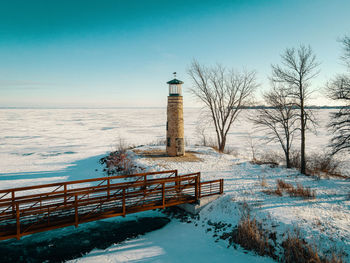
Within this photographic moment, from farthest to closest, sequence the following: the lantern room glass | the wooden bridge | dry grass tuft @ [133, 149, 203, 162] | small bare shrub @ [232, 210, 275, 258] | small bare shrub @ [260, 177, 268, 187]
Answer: dry grass tuft @ [133, 149, 203, 162] < the lantern room glass < small bare shrub @ [260, 177, 268, 187] < small bare shrub @ [232, 210, 275, 258] < the wooden bridge

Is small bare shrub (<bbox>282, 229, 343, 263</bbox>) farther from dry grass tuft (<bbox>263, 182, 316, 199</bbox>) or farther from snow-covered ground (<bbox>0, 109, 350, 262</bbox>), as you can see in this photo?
dry grass tuft (<bbox>263, 182, 316, 199</bbox>)

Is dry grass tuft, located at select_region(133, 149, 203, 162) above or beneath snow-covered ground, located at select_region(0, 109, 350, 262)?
above

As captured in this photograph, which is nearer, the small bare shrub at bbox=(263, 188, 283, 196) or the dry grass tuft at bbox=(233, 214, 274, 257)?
the dry grass tuft at bbox=(233, 214, 274, 257)

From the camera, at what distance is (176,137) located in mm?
21562

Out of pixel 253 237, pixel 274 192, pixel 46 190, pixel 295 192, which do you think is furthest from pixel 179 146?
pixel 253 237

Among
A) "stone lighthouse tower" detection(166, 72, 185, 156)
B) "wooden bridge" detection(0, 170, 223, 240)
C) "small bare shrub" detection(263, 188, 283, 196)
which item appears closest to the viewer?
"wooden bridge" detection(0, 170, 223, 240)

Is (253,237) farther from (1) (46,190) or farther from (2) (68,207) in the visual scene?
(1) (46,190)

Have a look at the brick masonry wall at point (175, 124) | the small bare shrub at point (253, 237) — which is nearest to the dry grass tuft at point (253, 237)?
the small bare shrub at point (253, 237)

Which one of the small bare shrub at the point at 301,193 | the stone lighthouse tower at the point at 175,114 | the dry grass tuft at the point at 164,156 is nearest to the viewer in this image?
the small bare shrub at the point at 301,193

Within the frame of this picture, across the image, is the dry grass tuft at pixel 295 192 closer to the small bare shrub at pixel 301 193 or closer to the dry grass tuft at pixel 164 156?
the small bare shrub at pixel 301 193

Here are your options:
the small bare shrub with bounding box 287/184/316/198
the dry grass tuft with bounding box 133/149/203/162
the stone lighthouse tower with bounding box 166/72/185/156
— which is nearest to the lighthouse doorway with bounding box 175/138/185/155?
the stone lighthouse tower with bounding box 166/72/185/156

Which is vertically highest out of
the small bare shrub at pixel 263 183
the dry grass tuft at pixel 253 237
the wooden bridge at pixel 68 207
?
the wooden bridge at pixel 68 207

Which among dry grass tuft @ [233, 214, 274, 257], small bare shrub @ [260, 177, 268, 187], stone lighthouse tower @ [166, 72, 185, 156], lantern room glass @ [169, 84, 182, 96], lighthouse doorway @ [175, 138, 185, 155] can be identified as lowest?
dry grass tuft @ [233, 214, 274, 257]

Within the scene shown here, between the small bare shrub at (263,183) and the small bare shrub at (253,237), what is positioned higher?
the small bare shrub at (263,183)
